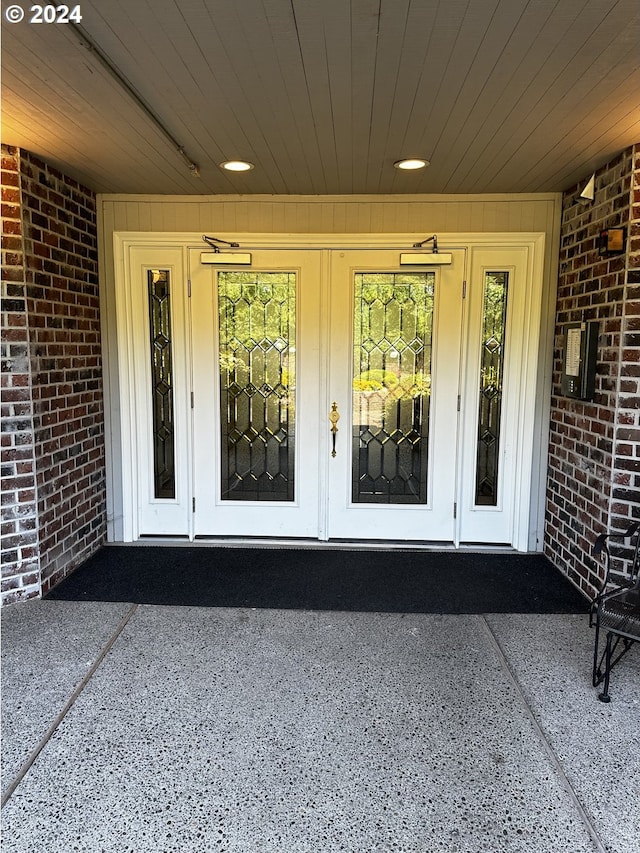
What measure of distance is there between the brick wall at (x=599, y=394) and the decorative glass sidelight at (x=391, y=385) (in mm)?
913

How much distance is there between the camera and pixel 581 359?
3.27 m

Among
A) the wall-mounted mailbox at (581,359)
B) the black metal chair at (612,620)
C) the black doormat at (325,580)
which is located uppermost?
the wall-mounted mailbox at (581,359)

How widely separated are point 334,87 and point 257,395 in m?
2.23

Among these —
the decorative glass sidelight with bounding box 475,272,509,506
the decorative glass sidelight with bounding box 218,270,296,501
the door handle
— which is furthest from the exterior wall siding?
the door handle

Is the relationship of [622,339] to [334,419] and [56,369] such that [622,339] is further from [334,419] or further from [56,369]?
[56,369]

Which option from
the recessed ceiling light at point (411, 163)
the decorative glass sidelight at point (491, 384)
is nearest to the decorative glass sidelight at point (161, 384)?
the recessed ceiling light at point (411, 163)

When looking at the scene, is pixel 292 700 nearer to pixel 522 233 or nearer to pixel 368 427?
pixel 368 427

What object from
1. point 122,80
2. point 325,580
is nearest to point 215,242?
point 122,80

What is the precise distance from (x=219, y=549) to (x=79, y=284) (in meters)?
2.08

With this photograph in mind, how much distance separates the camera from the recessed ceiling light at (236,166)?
10.4 ft

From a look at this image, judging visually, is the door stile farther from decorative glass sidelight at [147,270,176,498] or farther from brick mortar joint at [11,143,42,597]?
brick mortar joint at [11,143,42,597]

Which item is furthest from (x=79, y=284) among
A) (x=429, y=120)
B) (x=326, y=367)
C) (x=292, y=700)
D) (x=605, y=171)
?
(x=605, y=171)

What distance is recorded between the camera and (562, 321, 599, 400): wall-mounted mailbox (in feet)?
10.5

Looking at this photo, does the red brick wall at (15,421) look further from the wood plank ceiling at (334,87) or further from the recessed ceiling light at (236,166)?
the recessed ceiling light at (236,166)
